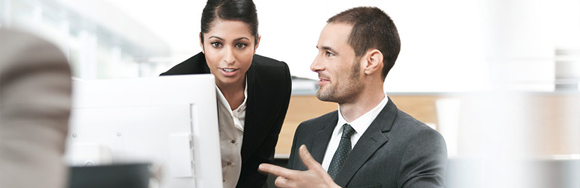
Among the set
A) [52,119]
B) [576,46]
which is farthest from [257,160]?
[52,119]

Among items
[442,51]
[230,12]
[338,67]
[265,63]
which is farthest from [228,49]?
[442,51]

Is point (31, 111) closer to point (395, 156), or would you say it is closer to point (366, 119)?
point (395, 156)

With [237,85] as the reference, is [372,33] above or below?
above

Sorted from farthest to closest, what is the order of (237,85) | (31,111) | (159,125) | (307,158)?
(237,85) < (307,158) < (159,125) < (31,111)

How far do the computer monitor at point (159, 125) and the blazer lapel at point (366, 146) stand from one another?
1.49 feet

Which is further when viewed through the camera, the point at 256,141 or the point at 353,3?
the point at 353,3

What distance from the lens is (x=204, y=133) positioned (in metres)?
1.10

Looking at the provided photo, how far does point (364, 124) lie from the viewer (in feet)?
5.05

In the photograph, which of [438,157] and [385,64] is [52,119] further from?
[385,64]

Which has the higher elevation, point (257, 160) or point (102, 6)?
point (102, 6)

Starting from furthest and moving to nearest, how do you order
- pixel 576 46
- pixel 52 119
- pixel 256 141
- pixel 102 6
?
pixel 102 6, pixel 256 141, pixel 576 46, pixel 52 119

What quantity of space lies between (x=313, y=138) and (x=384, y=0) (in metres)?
3.63

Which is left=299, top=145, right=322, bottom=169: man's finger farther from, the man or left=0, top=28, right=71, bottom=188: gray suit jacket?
left=0, top=28, right=71, bottom=188: gray suit jacket

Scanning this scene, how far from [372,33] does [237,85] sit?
1.63ft
